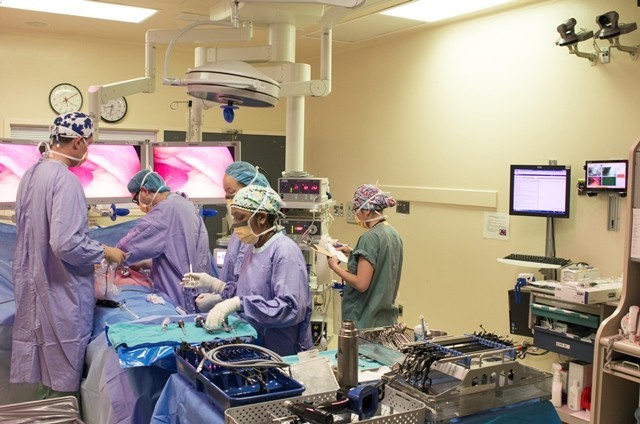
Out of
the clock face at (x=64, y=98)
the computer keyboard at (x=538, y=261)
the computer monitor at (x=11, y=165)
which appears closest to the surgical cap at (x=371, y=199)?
the computer keyboard at (x=538, y=261)

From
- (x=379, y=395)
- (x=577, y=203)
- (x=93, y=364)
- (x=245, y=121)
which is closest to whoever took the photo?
(x=379, y=395)

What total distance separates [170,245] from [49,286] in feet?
2.13

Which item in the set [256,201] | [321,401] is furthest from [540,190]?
[321,401]

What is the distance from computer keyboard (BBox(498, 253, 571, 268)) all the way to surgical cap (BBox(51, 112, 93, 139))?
272 centimetres

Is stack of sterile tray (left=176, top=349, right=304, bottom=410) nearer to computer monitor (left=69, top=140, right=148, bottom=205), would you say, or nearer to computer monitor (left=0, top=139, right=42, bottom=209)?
computer monitor (left=0, top=139, right=42, bottom=209)

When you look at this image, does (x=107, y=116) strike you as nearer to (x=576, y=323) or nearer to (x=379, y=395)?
(x=576, y=323)

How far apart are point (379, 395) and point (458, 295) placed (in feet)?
11.7

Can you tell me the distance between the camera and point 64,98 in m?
6.02

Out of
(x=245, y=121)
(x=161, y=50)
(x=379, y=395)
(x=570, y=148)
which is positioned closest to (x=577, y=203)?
(x=570, y=148)

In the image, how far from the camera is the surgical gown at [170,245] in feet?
10.5

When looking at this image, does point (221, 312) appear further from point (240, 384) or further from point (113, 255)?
point (113, 255)

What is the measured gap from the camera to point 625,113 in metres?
3.81

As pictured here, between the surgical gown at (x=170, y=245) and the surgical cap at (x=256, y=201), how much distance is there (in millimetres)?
848

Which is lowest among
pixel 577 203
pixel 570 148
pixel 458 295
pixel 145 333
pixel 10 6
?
pixel 458 295
